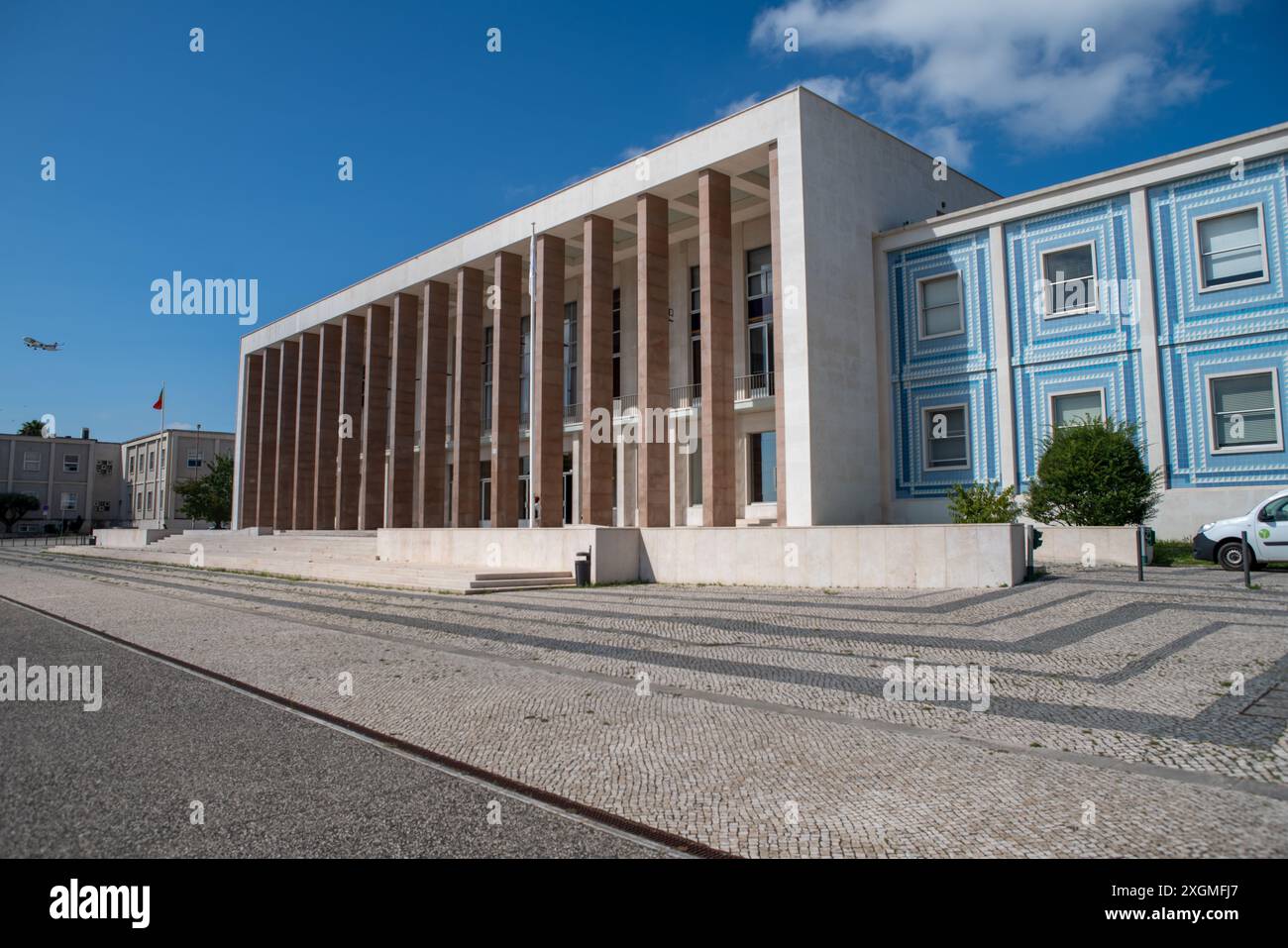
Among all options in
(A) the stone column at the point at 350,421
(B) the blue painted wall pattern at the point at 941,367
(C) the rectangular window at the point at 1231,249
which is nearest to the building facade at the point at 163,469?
(A) the stone column at the point at 350,421

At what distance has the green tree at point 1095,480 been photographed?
17766 millimetres

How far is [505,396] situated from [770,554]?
15617 mm

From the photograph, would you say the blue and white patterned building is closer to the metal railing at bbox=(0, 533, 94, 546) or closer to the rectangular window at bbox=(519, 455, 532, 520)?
the rectangular window at bbox=(519, 455, 532, 520)

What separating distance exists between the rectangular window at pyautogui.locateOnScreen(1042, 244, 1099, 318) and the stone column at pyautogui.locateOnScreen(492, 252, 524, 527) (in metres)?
18.2

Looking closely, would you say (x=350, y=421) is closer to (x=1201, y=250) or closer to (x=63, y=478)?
(x=1201, y=250)

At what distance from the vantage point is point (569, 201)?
27688 millimetres

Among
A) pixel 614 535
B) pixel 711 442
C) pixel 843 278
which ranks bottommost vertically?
pixel 614 535

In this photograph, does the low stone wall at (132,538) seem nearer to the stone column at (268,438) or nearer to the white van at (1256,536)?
the stone column at (268,438)

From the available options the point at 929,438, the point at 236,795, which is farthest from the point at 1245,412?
the point at 236,795

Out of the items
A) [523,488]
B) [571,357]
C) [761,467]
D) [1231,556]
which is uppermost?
[571,357]

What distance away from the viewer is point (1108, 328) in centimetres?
2075

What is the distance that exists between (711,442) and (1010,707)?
53.6 ft

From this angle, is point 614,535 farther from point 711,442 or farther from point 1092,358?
point 1092,358
